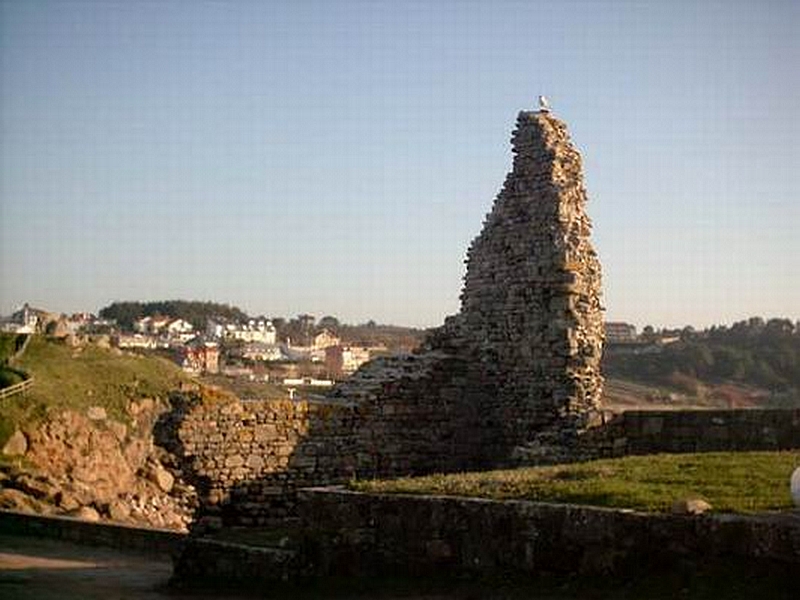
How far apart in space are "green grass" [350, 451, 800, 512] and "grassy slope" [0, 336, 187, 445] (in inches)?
861

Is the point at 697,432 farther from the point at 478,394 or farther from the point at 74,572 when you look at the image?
the point at 74,572

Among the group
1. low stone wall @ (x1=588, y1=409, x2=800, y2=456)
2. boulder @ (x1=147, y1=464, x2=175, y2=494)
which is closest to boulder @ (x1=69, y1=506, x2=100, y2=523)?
boulder @ (x1=147, y1=464, x2=175, y2=494)

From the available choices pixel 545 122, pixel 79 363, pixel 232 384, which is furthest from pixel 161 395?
pixel 545 122

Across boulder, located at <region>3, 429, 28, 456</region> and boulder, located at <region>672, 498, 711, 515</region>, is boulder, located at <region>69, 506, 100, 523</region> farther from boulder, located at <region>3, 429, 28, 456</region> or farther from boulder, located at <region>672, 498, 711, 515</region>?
boulder, located at <region>672, 498, 711, 515</region>

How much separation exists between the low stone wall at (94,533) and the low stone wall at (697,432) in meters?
7.48

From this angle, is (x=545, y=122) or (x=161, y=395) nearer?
(x=545, y=122)

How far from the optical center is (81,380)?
39.9 meters

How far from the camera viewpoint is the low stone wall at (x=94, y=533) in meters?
21.4

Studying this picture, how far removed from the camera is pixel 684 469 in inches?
550

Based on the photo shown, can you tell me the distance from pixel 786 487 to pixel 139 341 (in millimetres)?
91023

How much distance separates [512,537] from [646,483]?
64.5 inches

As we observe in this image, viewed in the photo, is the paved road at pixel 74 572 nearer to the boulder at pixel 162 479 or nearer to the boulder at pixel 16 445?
the boulder at pixel 16 445

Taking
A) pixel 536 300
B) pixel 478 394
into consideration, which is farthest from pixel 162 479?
pixel 536 300

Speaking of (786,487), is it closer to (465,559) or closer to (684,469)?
(684,469)
